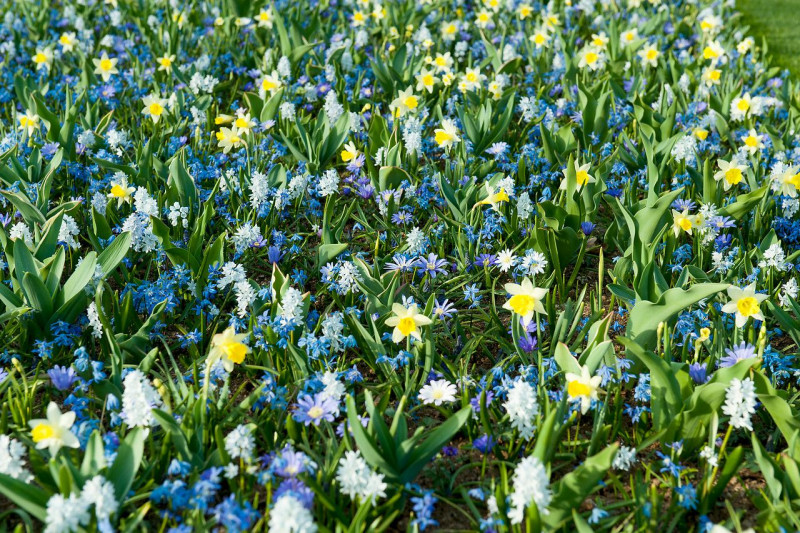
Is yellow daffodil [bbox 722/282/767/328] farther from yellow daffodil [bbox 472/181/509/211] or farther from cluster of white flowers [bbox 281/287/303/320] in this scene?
cluster of white flowers [bbox 281/287/303/320]

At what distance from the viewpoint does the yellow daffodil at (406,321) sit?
2445 millimetres

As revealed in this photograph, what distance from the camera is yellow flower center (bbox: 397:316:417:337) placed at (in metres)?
2.45

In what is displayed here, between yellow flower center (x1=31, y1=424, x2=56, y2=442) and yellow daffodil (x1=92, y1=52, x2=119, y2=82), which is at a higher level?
yellow daffodil (x1=92, y1=52, x2=119, y2=82)

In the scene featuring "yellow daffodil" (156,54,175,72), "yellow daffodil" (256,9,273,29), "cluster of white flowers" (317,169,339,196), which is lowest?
"cluster of white flowers" (317,169,339,196)

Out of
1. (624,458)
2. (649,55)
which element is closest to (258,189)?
(624,458)

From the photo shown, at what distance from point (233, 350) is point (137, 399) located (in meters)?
0.29

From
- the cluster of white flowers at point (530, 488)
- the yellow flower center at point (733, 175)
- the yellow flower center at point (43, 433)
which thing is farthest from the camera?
the yellow flower center at point (733, 175)

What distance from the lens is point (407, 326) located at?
8.04 feet

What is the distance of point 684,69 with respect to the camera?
4.83m

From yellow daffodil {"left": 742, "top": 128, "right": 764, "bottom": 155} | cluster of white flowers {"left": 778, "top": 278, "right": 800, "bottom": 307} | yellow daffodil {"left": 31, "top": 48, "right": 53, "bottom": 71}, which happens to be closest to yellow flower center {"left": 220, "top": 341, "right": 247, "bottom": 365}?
cluster of white flowers {"left": 778, "top": 278, "right": 800, "bottom": 307}

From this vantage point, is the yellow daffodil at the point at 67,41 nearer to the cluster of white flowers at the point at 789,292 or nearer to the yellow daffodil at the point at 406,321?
the yellow daffodil at the point at 406,321

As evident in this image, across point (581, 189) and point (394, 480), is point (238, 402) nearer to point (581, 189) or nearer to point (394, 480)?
point (394, 480)

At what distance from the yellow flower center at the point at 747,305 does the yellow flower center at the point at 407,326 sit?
1050 millimetres

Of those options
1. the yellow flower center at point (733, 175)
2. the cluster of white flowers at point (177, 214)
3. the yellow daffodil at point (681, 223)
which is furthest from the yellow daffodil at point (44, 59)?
the yellow flower center at point (733, 175)
